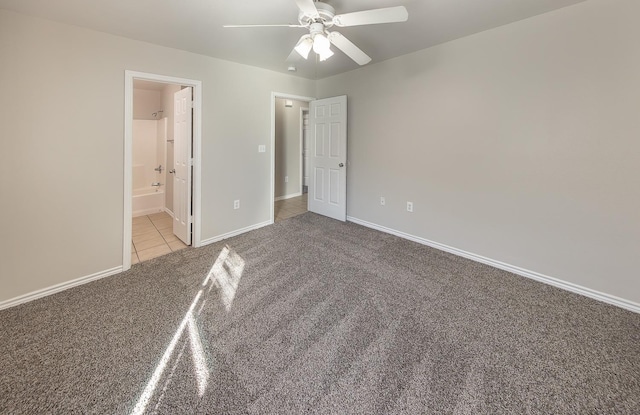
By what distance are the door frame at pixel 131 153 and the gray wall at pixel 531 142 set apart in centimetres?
249

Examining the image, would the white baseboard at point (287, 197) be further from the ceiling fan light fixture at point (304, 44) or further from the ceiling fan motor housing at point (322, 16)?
the ceiling fan motor housing at point (322, 16)

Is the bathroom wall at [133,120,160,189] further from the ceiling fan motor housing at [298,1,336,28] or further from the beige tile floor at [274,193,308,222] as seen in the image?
the ceiling fan motor housing at [298,1,336,28]

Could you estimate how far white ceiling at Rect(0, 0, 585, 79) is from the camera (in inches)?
85.1

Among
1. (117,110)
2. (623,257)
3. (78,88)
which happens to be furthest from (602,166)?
(78,88)

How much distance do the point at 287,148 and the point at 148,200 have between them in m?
2.98

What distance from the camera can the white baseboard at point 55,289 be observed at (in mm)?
2262

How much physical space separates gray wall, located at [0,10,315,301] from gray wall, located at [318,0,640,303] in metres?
2.91

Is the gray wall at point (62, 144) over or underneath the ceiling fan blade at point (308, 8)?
underneath

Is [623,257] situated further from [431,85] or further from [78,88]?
[78,88]

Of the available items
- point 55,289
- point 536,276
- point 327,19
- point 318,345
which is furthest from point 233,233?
point 536,276

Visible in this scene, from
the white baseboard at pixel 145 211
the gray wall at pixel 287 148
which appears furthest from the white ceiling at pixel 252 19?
the white baseboard at pixel 145 211

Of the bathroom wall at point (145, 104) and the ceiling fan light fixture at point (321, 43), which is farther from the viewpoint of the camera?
the bathroom wall at point (145, 104)

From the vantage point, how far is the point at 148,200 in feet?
16.4

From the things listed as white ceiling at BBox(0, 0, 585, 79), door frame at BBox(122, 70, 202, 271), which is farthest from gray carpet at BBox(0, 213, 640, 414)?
white ceiling at BBox(0, 0, 585, 79)
